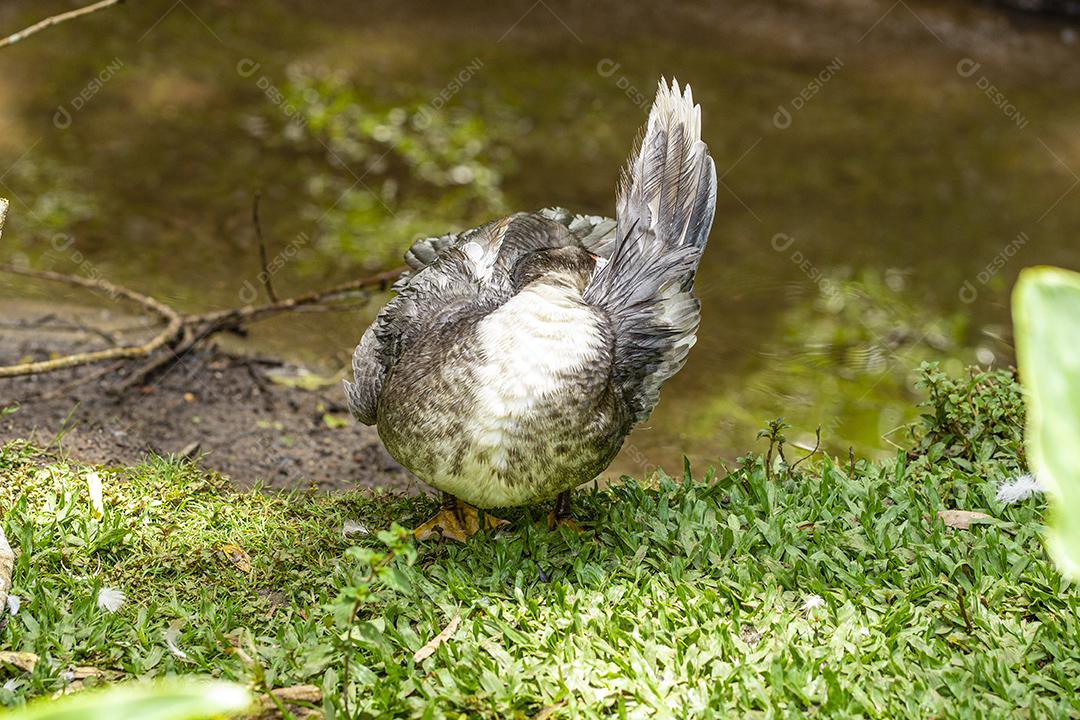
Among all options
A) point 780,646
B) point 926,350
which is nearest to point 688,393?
point 926,350

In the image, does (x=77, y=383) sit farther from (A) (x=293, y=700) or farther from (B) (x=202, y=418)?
(A) (x=293, y=700)

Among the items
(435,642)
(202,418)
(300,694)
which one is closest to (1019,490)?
(435,642)

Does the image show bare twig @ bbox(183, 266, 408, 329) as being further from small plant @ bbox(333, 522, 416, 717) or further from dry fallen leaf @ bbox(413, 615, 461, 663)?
small plant @ bbox(333, 522, 416, 717)

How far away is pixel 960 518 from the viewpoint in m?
3.52

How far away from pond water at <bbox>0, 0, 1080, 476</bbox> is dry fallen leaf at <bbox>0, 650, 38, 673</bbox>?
2.31 metres

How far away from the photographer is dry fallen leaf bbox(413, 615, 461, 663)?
2912 mm

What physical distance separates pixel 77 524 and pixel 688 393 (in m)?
2.78

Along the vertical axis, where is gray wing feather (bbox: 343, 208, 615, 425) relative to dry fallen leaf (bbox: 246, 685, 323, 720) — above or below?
above

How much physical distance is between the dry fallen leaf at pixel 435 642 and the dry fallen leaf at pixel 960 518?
5.27 feet

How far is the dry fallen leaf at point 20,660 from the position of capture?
278cm

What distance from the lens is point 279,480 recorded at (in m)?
4.13

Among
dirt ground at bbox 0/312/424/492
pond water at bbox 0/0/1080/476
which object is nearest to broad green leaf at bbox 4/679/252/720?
dirt ground at bbox 0/312/424/492

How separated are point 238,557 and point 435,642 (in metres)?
0.80

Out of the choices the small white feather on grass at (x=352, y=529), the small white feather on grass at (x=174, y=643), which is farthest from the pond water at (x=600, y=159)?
the small white feather on grass at (x=174, y=643)
